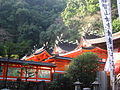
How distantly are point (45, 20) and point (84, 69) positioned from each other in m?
37.6

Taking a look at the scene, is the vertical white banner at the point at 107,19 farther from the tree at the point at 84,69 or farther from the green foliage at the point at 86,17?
the green foliage at the point at 86,17

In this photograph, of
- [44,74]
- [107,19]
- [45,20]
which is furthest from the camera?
[45,20]

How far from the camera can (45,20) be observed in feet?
161

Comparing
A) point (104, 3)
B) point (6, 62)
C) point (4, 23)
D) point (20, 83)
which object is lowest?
point (20, 83)

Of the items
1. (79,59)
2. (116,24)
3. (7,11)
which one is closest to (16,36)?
(7,11)

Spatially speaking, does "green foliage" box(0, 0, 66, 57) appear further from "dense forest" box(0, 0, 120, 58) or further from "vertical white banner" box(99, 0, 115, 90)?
"vertical white banner" box(99, 0, 115, 90)

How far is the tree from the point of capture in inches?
490

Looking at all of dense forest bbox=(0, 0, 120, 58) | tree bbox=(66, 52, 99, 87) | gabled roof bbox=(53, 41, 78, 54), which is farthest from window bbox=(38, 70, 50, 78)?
dense forest bbox=(0, 0, 120, 58)

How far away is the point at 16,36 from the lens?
146 ft

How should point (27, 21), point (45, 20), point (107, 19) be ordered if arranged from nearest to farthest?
point (107, 19) → point (27, 21) → point (45, 20)

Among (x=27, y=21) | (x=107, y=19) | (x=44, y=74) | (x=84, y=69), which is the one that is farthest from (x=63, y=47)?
(x=107, y=19)

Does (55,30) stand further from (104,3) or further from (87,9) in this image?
(104,3)

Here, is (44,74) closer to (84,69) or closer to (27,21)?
(84,69)

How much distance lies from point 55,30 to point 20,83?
28.1 m
